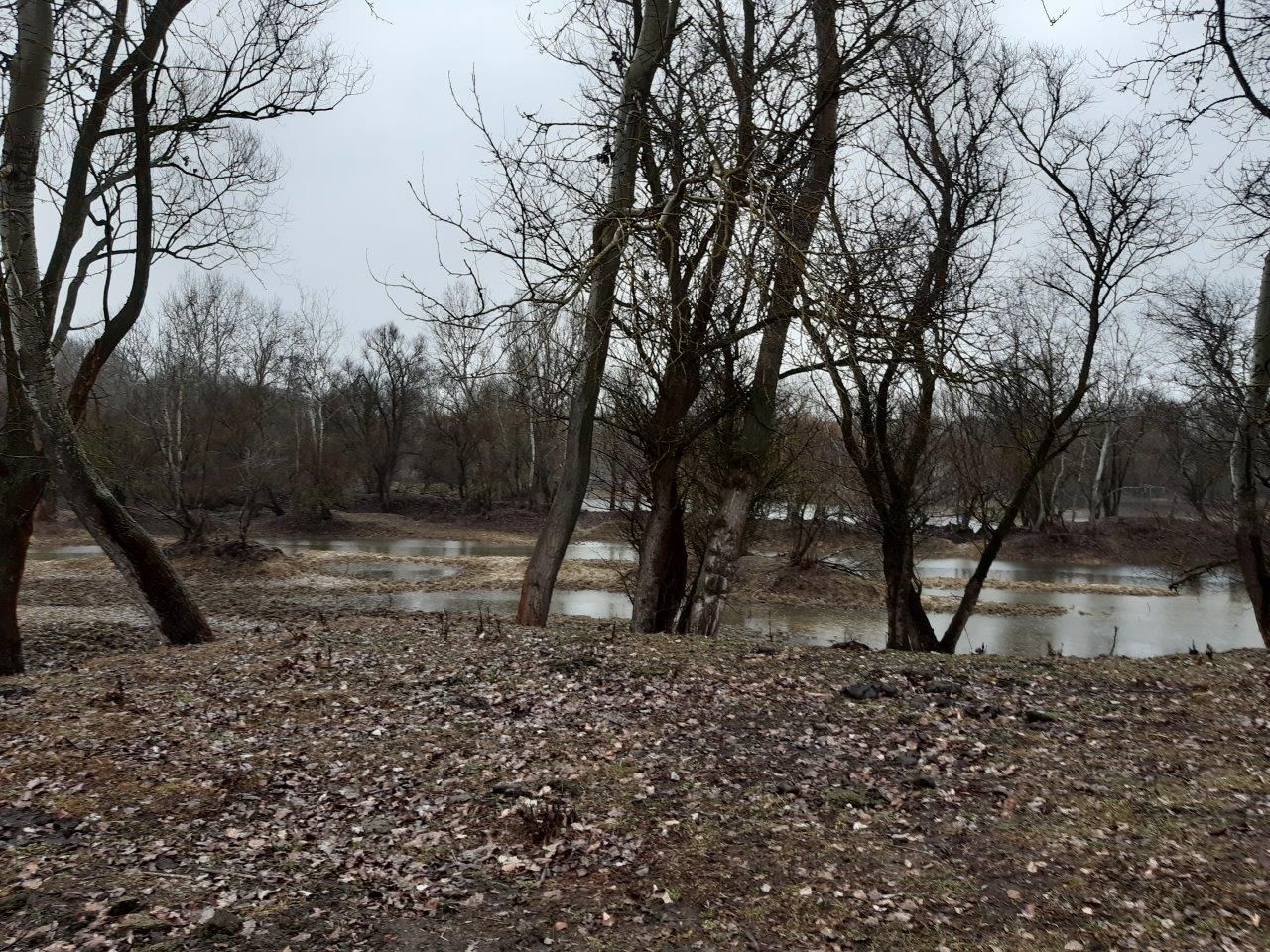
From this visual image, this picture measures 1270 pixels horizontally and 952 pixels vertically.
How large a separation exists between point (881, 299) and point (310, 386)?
43.3m

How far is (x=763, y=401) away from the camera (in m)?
10.9

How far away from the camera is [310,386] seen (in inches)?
1828

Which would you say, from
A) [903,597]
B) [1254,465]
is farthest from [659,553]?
[1254,465]

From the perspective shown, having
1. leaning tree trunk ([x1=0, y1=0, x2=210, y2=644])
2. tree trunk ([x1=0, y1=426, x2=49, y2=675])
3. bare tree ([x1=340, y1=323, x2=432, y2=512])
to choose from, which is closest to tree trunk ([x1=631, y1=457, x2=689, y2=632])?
leaning tree trunk ([x1=0, y1=0, x2=210, y2=644])

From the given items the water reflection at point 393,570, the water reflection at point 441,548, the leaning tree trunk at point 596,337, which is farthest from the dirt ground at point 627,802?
the water reflection at point 441,548

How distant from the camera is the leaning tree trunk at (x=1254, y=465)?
1105 centimetres

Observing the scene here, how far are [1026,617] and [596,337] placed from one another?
18.0 metres

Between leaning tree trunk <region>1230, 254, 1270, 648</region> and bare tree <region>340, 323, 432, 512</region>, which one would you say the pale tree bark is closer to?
leaning tree trunk <region>1230, 254, 1270, 648</region>

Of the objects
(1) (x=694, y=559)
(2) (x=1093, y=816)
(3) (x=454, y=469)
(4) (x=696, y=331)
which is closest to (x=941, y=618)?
(1) (x=694, y=559)

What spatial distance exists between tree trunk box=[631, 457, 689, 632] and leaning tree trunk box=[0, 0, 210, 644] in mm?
5345

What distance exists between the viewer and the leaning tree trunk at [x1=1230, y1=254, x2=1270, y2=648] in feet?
36.2

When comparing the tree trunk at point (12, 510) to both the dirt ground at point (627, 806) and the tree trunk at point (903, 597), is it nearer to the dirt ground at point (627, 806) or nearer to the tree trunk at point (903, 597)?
the dirt ground at point (627, 806)

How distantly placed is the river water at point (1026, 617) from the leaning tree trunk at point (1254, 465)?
3821 mm

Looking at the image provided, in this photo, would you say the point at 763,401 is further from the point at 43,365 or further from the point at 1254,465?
the point at 43,365
